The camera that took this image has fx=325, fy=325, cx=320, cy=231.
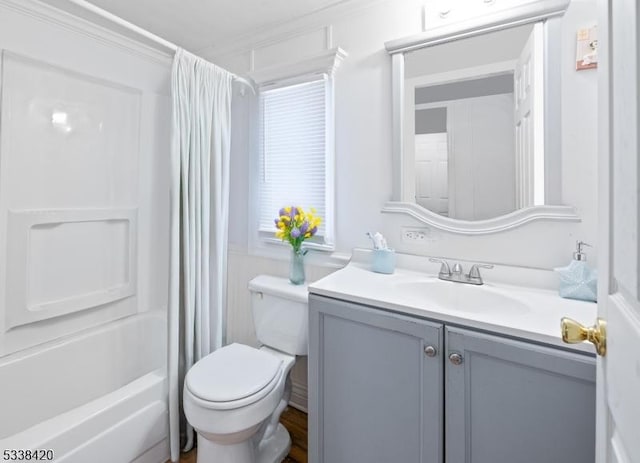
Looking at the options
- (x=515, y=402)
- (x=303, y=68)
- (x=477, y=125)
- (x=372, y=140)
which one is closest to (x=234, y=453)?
(x=515, y=402)

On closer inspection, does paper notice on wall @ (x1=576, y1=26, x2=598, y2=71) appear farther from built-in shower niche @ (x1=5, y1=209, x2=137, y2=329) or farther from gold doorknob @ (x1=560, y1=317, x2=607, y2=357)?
built-in shower niche @ (x1=5, y1=209, x2=137, y2=329)

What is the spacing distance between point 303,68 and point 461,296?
58.0 inches

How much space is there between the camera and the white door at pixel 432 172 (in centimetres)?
153

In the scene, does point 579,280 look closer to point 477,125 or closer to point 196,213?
point 477,125

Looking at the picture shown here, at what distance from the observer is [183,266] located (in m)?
1.69

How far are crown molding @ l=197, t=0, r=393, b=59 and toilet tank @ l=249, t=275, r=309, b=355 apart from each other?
1.46 meters

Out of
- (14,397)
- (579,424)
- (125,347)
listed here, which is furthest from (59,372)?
(579,424)

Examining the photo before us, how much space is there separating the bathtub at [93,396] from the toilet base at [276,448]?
48 centimetres

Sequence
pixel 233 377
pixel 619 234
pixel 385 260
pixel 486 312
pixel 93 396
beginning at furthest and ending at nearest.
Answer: pixel 93 396
pixel 385 260
pixel 233 377
pixel 486 312
pixel 619 234

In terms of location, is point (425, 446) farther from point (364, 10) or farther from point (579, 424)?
point (364, 10)

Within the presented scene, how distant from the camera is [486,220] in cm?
144

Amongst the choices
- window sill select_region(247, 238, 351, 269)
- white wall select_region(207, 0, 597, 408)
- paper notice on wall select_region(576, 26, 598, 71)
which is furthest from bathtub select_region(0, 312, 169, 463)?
paper notice on wall select_region(576, 26, 598, 71)

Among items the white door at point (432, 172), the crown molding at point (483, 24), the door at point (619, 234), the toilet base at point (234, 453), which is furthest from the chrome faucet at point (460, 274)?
the toilet base at point (234, 453)

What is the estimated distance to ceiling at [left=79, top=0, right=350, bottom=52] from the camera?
68.5 inches
